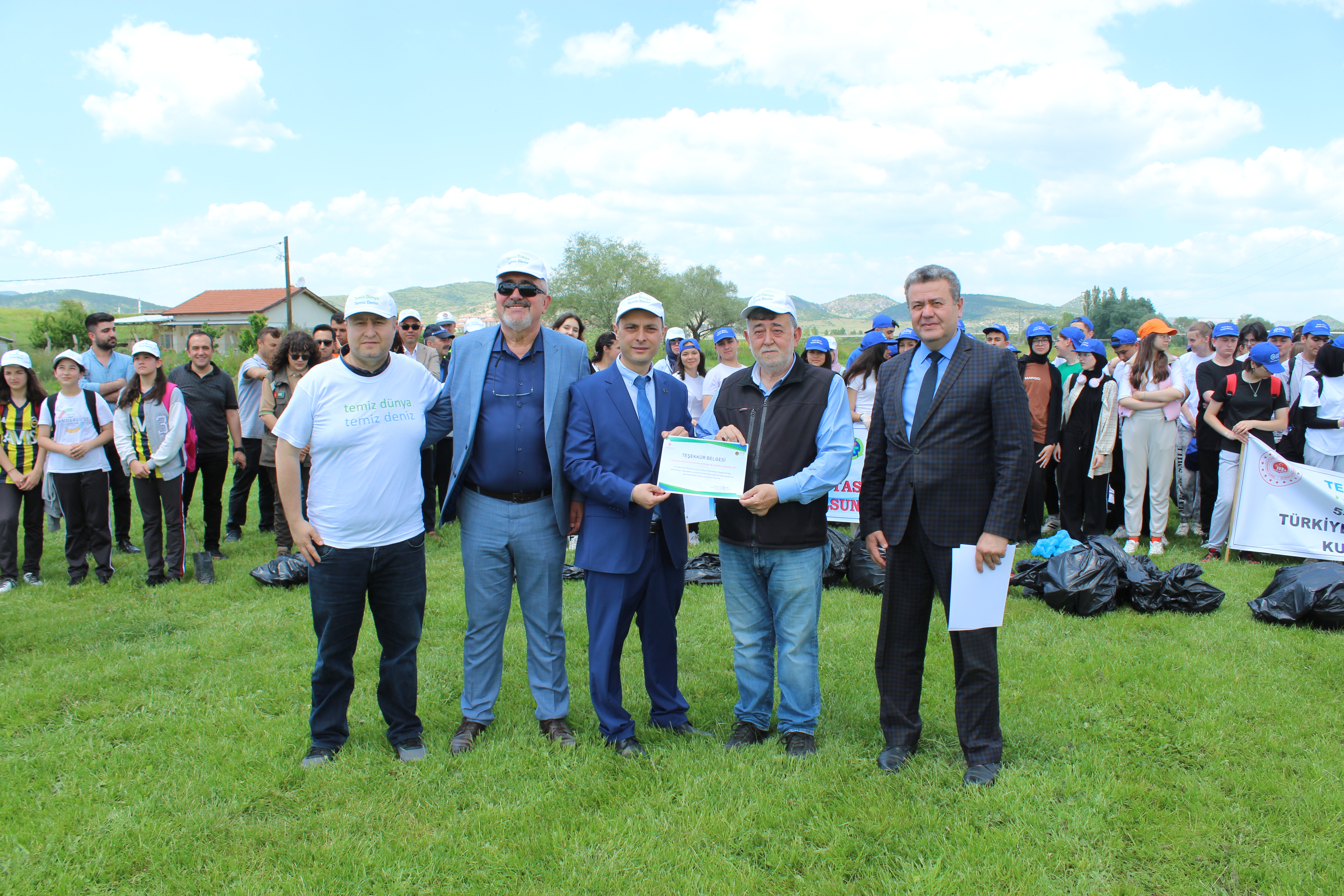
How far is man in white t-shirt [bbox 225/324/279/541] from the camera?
27.2 ft

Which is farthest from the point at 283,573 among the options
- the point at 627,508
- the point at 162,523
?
the point at 627,508

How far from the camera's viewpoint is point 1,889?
294cm

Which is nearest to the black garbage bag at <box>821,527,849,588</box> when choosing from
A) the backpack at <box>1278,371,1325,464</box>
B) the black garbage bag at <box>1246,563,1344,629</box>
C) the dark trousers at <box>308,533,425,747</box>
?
the black garbage bag at <box>1246,563,1344,629</box>

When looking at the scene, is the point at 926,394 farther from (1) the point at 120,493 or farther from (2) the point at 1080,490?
(1) the point at 120,493

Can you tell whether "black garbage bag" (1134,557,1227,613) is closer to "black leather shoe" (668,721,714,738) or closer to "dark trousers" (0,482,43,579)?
"black leather shoe" (668,721,714,738)

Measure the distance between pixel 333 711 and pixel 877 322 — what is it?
826cm

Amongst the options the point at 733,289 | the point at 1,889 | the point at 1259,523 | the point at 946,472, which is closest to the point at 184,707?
the point at 1,889

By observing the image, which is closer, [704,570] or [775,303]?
[775,303]

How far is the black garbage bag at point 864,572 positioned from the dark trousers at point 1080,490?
2.75 m

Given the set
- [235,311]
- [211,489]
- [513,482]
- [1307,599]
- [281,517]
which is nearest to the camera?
[513,482]

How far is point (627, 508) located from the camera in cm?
371

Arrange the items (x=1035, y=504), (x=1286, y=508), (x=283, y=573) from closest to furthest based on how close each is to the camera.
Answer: (x=283, y=573), (x=1286, y=508), (x=1035, y=504)

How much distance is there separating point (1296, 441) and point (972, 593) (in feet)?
21.5

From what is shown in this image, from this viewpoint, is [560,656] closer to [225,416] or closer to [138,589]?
[138,589]
